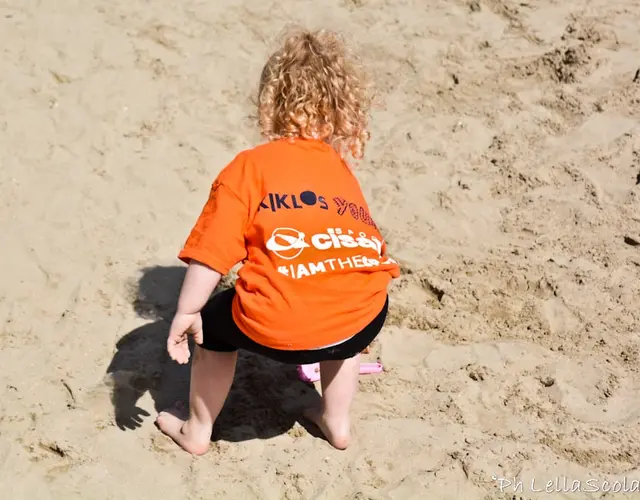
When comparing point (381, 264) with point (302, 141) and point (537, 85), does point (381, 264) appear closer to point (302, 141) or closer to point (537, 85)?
point (302, 141)

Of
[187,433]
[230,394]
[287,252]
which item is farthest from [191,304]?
[230,394]

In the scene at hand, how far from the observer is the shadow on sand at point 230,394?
2928mm

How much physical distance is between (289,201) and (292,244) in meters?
0.12

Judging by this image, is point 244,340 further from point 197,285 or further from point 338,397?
point 338,397

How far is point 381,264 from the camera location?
8.33 feet

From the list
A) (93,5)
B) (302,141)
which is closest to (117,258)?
(302,141)

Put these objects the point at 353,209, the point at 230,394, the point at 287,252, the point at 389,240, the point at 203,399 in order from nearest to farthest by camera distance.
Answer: the point at 287,252 < the point at 353,209 < the point at 203,399 < the point at 230,394 < the point at 389,240

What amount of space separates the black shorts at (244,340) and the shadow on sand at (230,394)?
1.44 ft

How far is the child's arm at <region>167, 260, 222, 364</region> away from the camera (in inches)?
96.5

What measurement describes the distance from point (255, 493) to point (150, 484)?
0.31m

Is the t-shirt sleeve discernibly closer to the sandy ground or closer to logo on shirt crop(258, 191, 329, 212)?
logo on shirt crop(258, 191, 329, 212)

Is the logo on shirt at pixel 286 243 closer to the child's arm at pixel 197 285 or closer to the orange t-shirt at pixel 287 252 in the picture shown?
the orange t-shirt at pixel 287 252

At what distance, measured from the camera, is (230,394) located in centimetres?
306

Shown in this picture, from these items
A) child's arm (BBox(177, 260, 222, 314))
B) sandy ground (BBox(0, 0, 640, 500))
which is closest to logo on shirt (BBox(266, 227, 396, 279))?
child's arm (BBox(177, 260, 222, 314))
